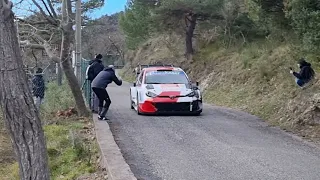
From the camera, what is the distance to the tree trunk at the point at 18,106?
16.4ft

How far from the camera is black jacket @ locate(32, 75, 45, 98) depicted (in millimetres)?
17578

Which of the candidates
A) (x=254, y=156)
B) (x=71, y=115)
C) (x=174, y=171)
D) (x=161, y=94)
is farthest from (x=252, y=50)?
(x=174, y=171)

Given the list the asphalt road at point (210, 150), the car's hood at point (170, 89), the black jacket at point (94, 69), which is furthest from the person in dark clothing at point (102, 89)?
the car's hood at point (170, 89)

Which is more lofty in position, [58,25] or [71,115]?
[58,25]

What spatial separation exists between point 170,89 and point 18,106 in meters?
10.5

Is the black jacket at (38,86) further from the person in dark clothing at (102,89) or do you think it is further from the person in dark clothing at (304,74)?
the person in dark clothing at (304,74)

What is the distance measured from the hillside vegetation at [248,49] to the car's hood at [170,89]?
8.83ft

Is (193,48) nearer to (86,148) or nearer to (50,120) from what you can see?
(50,120)

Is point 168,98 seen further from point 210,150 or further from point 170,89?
point 210,150

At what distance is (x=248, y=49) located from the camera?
27.4 m

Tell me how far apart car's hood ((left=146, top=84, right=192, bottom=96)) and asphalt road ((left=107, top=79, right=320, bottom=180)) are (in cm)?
96

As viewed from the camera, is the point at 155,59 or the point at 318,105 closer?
the point at 318,105

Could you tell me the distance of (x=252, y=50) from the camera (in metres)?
26.6

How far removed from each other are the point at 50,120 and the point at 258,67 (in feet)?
40.2
